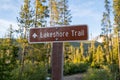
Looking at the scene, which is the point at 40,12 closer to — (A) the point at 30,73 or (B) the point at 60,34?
(A) the point at 30,73

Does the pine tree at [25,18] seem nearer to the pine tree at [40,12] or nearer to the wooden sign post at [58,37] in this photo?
the pine tree at [40,12]

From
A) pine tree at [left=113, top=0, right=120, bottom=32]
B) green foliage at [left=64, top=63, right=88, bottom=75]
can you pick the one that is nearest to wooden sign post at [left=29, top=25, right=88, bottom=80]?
pine tree at [left=113, top=0, right=120, bottom=32]

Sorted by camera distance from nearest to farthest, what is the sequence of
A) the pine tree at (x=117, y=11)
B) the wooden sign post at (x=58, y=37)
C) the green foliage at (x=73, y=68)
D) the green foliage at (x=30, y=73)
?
the wooden sign post at (x=58, y=37) < the green foliage at (x=30, y=73) < the pine tree at (x=117, y=11) < the green foliage at (x=73, y=68)

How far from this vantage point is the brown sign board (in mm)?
3752

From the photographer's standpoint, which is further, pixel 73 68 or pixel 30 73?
pixel 73 68

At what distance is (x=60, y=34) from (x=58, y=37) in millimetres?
56

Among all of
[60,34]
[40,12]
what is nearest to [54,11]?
[40,12]

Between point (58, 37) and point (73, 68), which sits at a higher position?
point (58, 37)

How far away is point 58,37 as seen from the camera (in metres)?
3.84

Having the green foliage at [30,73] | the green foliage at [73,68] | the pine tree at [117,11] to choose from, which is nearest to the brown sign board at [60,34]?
the green foliage at [30,73]

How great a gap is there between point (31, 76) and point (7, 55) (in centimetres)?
1162

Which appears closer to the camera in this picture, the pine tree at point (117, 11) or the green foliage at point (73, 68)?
the pine tree at point (117, 11)

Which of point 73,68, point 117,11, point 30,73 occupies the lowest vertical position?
point 73,68

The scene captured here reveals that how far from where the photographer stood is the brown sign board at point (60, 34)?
148 inches
